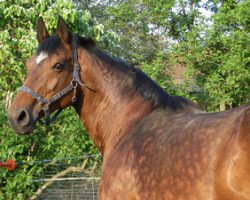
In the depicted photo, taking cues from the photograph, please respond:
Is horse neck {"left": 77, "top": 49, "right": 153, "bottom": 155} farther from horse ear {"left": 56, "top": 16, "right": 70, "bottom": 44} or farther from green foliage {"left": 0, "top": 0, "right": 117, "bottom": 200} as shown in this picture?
green foliage {"left": 0, "top": 0, "right": 117, "bottom": 200}

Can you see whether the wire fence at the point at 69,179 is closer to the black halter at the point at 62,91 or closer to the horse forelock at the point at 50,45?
the black halter at the point at 62,91

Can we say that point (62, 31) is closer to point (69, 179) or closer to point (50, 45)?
point (50, 45)

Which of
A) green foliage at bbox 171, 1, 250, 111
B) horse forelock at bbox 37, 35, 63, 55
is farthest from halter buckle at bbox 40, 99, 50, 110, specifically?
green foliage at bbox 171, 1, 250, 111

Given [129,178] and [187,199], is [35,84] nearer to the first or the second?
[129,178]

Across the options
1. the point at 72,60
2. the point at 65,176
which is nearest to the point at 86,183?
the point at 65,176

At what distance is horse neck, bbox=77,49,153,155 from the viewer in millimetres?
3744

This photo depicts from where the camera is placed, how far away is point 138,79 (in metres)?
3.76

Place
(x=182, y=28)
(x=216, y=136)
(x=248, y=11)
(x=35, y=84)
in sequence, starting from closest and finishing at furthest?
(x=216, y=136), (x=35, y=84), (x=248, y=11), (x=182, y=28)

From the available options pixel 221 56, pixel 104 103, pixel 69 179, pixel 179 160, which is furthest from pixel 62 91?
pixel 221 56

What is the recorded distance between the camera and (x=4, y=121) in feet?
21.4

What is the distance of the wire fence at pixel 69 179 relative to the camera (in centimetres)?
670

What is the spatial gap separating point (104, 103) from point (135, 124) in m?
0.41

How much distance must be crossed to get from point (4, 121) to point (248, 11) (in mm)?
6329

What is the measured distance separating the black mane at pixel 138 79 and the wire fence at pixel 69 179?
9.80 ft
